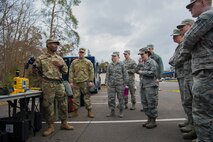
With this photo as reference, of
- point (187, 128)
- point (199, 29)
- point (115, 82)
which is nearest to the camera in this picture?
point (199, 29)

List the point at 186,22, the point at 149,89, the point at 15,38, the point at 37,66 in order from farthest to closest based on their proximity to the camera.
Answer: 1. the point at 15,38
2. the point at 149,89
3. the point at 37,66
4. the point at 186,22

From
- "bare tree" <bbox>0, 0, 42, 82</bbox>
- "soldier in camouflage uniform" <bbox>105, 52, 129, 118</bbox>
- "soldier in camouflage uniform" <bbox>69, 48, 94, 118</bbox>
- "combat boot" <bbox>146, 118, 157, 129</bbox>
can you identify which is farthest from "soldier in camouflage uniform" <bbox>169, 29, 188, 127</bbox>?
"bare tree" <bbox>0, 0, 42, 82</bbox>

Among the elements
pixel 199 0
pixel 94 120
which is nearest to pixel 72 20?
pixel 94 120

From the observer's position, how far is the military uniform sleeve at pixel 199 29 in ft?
9.56

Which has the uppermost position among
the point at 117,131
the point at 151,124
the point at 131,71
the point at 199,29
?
the point at 199,29

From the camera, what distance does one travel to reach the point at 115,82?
689 centimetres

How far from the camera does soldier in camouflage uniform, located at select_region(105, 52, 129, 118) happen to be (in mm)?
6836

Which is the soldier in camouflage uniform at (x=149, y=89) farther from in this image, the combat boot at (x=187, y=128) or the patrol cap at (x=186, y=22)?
the patrol cap at (x=186, y=22)

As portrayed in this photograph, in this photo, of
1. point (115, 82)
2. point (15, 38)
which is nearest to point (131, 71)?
point (115, 82)

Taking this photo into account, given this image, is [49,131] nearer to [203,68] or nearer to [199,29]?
[203,68]

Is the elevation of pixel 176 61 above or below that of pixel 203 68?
above

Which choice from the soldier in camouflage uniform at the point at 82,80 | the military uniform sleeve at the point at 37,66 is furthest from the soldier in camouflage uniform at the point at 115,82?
the military uniform sleeve at the point at 37,66

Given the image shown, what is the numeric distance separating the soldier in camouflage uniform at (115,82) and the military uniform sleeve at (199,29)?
152 inches

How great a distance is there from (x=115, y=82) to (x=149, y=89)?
5.51 feet
